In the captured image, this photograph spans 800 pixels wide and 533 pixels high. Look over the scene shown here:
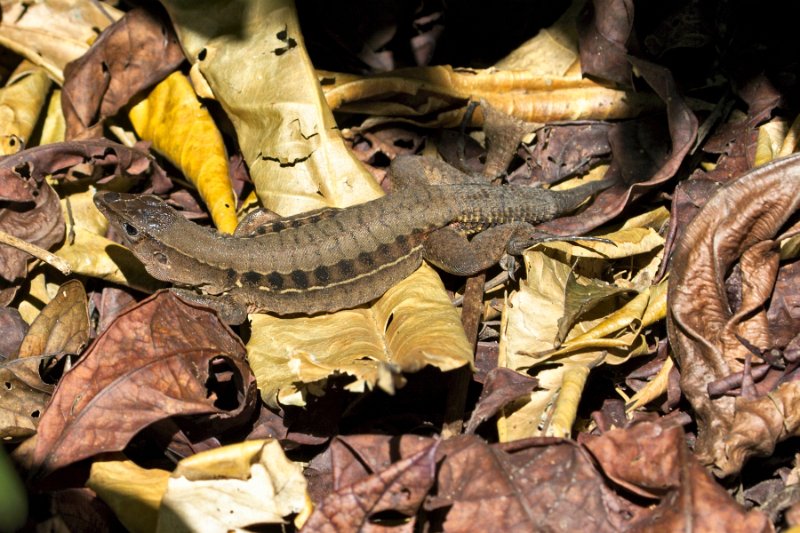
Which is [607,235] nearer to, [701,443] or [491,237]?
[491,237]

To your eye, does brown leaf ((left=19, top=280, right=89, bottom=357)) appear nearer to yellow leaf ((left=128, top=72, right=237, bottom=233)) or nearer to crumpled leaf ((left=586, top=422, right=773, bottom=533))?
yellow leaf ((left=128, top=72, right=237, bottom=233))

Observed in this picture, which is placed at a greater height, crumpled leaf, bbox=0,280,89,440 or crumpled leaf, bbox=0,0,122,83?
crumpled leaf, bbox=0,0,122,83

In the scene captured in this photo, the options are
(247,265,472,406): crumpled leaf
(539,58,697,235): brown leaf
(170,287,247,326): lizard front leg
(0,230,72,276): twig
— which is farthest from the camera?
(539,58,697,235): brown leaf

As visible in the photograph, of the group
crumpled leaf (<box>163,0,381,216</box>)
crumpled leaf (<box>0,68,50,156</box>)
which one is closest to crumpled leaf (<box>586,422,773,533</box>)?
crumpled leaf (<box>163,0,381,216</box>)

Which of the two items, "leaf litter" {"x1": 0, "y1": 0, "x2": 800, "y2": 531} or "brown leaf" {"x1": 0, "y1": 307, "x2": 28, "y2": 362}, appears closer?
"leaf litter" {"x1": 0, "y1": 0, "x2": 800, "y2": 531}

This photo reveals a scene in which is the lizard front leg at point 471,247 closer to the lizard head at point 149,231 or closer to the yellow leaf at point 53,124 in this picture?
the lizard head at point 149,231
